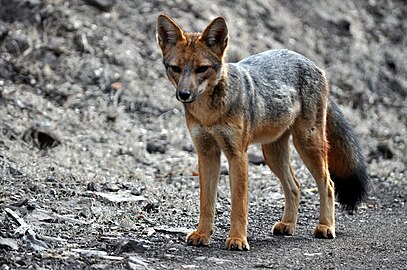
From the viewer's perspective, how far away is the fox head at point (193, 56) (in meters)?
6.47

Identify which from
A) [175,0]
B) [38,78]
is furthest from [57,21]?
[175,0]

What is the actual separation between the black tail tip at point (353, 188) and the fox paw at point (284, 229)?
0.84m

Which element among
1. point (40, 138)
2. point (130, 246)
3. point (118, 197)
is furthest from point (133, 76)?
point (130, 246)

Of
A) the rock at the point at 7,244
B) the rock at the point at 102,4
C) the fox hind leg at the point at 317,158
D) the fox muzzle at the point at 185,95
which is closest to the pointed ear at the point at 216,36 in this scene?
the fox muzzle at the point at 185,95

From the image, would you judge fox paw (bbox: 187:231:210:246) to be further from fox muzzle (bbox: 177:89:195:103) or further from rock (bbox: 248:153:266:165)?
rock (bbox: 248:153:266:165)

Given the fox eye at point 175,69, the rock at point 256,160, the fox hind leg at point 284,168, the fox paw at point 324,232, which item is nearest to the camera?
the fox eye at point 175,69

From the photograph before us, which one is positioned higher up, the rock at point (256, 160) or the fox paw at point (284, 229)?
the fox paw at point (284, 229)

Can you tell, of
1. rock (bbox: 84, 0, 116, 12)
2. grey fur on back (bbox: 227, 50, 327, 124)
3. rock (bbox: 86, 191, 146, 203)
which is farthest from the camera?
rock (bbox: 84, 0, 116, 12)

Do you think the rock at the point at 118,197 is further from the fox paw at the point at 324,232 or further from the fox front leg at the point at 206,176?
the fox paw at the point at 324,232

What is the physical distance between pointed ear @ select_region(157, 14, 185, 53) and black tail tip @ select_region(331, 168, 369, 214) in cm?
A: 246

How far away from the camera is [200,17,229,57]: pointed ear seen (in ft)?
22.2

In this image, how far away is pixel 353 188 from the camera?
8.11 metres

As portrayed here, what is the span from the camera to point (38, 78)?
12.4m

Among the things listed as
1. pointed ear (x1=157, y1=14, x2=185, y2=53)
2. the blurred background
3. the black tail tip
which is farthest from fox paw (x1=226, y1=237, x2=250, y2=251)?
the blurred background
